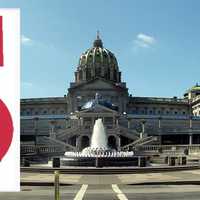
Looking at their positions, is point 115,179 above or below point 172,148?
above

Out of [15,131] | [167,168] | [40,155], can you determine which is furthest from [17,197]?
[40,155]

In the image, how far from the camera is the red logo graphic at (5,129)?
12.0 feet

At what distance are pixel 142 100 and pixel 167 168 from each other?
149547 millimetres

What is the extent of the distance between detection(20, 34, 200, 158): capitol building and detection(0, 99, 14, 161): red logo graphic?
362 feet

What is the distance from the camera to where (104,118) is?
152 m

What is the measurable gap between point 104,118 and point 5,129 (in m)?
149

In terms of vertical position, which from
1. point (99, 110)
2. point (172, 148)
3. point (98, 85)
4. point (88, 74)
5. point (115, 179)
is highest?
point (88, 74)

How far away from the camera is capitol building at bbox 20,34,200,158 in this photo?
447 ft

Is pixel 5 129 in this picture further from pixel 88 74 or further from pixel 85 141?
pixel 88 74

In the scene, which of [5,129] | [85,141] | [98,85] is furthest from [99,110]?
[5,129]

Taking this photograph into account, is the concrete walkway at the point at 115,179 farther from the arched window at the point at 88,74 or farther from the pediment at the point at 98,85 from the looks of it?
the arched window at the point at 88,74

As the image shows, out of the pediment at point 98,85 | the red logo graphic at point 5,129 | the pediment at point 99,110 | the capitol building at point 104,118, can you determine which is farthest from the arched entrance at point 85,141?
the red logo graphic at point 5,129

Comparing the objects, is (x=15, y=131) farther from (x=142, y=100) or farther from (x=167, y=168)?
(x=142, y=100)

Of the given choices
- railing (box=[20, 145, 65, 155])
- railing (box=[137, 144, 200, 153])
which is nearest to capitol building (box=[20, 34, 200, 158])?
railing (box=[137, 144, 200, 153])
